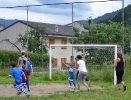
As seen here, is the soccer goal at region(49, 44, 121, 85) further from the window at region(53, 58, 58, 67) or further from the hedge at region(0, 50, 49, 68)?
the hedge at region(0, 50, 49, 68)

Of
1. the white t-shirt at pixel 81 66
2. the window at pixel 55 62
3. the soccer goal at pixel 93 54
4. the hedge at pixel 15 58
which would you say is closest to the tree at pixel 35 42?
the hedge at pixel 15 58

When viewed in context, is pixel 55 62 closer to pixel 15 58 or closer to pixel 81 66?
pixel 15 58

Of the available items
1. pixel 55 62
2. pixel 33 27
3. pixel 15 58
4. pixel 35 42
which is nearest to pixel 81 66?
pixel 55 62

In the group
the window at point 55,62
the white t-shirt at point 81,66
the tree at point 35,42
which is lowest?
the window at point 55,62

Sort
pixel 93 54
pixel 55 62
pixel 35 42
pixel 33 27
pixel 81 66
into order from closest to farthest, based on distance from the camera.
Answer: pixel 81 66, pixel 93 54, pixel 55 62, pixel 35 42, pixel 33 27

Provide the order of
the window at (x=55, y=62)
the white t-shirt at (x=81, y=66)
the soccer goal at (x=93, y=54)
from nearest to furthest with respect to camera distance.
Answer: the white t-shirt at (x=81, y=66), the soccer goal at (x=93, y=54), the window at (x=55, y=62)

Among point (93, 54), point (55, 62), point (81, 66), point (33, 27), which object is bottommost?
point (55, 62)

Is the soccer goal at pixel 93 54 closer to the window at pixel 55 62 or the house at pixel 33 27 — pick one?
the window at pixel 55 62

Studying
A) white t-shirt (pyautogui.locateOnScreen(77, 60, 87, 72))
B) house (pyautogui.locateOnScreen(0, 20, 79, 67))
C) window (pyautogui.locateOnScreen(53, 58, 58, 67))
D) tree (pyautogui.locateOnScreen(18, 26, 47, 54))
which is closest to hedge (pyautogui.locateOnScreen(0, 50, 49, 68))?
tree (pyautogui.locateOnScreen(18, 26, 47, 54))

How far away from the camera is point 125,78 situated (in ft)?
66.1

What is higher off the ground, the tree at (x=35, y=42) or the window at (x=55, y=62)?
the tree at (x=35, y=42)

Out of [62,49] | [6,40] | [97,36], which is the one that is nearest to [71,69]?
[62,49]

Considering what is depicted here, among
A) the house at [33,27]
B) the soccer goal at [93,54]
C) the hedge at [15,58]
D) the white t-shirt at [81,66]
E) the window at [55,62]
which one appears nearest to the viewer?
the white t-shirt at [81,66]

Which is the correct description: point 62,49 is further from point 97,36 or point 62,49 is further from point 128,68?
point 97,36
